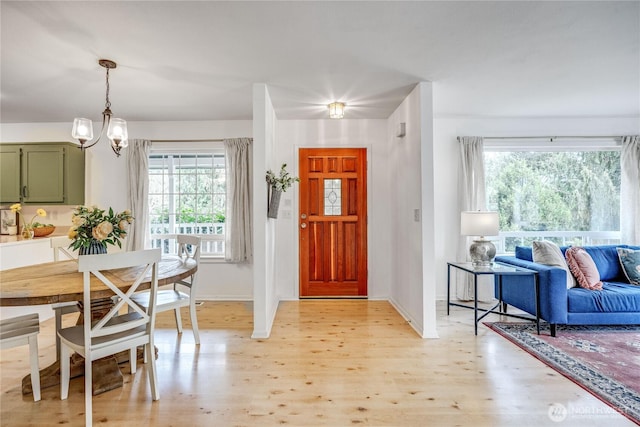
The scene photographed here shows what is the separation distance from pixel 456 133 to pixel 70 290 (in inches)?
171

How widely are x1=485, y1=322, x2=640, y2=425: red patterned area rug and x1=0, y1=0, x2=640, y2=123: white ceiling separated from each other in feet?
7.93

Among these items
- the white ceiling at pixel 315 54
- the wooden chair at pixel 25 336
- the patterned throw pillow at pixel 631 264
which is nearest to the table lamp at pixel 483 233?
the white ceiling at pixel 315 54

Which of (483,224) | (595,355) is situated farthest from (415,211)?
(595,355)

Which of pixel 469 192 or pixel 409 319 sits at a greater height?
pixel 469 192

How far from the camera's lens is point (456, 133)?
13.8 ft

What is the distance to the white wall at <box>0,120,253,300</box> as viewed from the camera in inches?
163

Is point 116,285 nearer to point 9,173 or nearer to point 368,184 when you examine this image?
point 368,184

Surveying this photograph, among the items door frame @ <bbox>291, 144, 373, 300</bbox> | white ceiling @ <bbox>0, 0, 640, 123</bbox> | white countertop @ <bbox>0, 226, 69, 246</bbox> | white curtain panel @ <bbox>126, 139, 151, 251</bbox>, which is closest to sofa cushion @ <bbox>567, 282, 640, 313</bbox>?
white ceiling @ <bbox>0, 0, 640, 123</bbox>

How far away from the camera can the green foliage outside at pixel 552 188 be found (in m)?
4.20

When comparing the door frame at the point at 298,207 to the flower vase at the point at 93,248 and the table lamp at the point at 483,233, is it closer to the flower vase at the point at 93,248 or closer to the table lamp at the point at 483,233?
the table lamp at the point at 483,233

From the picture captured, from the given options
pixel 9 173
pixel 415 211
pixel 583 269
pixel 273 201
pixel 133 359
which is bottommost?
pixel 133 359

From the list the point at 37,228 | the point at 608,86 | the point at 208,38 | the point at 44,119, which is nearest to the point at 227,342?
the point at 208,38

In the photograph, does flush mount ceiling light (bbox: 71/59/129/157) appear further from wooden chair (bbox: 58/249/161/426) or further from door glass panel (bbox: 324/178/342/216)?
door glass panel (bbox: 324/178/342/216)

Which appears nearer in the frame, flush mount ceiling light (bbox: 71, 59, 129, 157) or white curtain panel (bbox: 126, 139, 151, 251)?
flush mount ceiling light (bbox: 71, 59, 129, 157)
